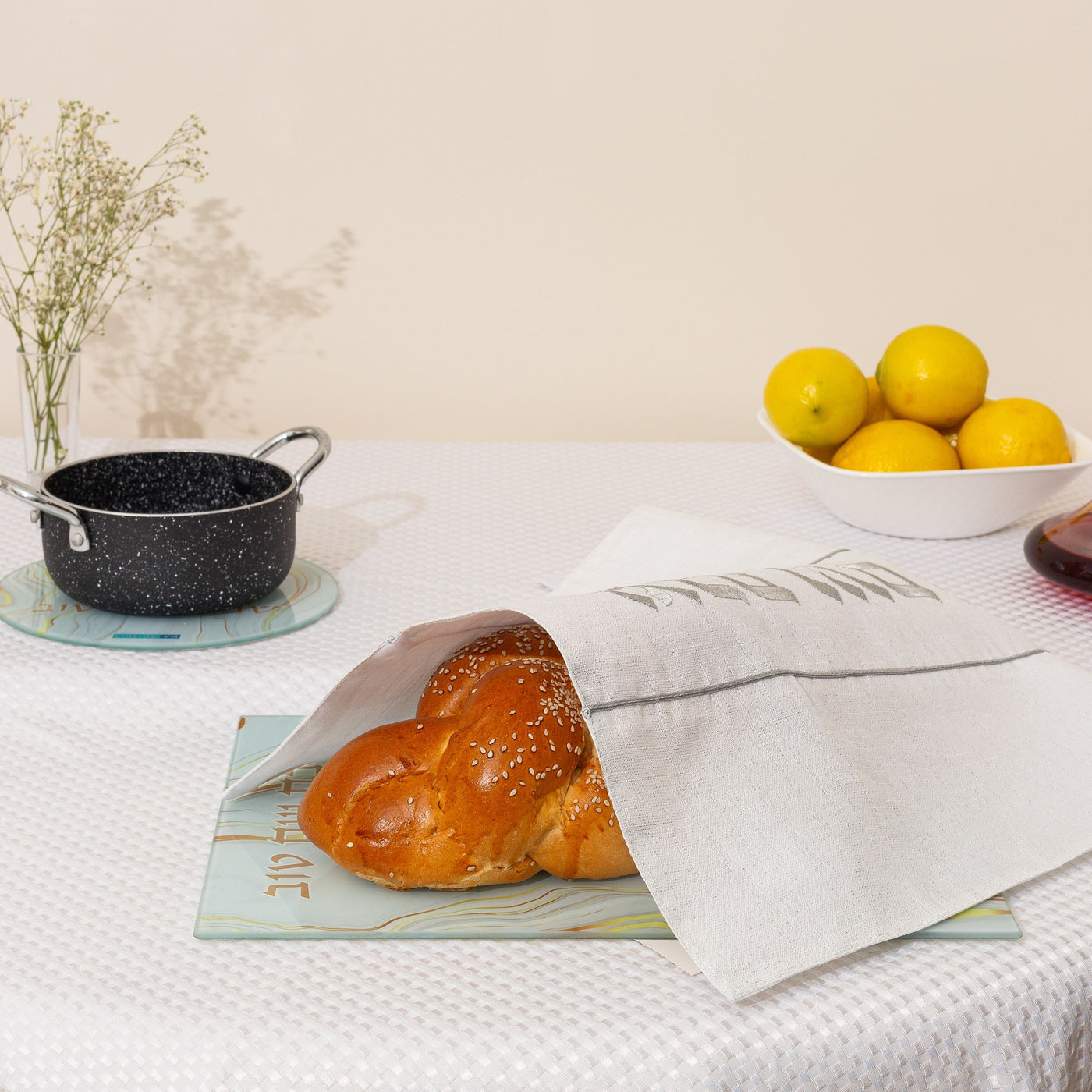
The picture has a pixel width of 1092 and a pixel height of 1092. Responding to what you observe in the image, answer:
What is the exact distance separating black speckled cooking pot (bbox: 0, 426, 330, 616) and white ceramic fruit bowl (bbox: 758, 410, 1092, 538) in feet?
1.57

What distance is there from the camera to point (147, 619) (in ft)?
2.65

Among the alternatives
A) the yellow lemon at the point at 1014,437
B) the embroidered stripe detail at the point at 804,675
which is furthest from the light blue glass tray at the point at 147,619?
the yellow lemon at the point at 1014,437

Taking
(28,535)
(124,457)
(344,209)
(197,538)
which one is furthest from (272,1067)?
(344,209)

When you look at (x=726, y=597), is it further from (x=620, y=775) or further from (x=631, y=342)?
(x=631, y=342)

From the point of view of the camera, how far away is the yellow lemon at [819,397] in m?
1.04

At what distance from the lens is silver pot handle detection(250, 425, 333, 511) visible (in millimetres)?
859

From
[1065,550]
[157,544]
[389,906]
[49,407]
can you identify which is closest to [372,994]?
[389,906]

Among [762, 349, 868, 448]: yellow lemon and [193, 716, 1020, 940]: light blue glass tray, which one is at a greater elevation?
[762, 349, 868, 448]: yellow lemon

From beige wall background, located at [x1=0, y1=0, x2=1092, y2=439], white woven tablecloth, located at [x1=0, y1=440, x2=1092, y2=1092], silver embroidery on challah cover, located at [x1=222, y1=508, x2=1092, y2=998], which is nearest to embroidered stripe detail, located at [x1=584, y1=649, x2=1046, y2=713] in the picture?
silver embroidery on challah cover, located at [x1=222, y1=508, x2=1092, y2=998]

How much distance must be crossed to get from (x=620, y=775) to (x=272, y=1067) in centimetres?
18

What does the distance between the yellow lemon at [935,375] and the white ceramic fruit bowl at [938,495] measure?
0.08 meters

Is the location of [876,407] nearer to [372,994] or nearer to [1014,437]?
[1014,437]

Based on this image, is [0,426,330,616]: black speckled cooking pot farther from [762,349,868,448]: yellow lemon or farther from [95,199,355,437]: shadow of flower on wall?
[95,199,355,437]: shadow of flower on wall

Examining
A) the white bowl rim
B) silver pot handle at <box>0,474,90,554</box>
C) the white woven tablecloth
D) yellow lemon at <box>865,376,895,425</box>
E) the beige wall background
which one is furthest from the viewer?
the beige wall background
